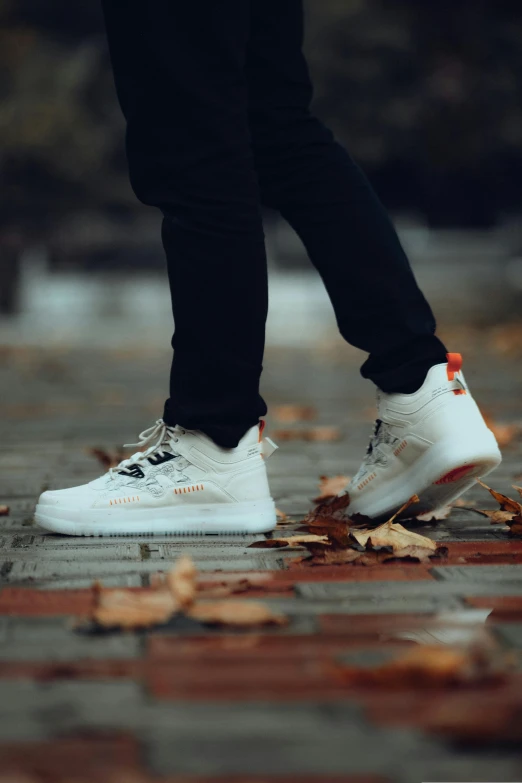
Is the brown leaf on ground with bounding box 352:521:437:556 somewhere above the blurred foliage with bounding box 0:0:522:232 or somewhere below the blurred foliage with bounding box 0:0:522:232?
below

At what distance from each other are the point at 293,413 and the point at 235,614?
3116 mm

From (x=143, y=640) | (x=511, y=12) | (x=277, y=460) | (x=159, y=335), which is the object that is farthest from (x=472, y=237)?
(x=143, y=640)

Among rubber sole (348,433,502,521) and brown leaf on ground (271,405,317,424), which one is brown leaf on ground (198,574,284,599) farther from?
brown leaf on ground (271,405,317,424)

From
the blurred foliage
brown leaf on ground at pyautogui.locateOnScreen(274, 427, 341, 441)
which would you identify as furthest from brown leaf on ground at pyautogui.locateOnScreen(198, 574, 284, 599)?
the blurred foliage

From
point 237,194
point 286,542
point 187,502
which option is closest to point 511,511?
point 286,542

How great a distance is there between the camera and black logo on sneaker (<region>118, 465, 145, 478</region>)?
2322mm

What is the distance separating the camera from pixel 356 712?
4.09ft

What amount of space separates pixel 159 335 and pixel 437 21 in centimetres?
702

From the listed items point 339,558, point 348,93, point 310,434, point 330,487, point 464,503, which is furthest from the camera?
point 348,93

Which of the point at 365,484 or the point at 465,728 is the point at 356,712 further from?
the point at 365,484

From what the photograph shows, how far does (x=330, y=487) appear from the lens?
2.79 metres

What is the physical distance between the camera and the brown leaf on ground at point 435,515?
7.77 feet

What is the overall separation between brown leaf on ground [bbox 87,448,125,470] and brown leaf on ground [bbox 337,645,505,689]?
1.85 metres

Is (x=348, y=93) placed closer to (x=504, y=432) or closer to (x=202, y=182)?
(x=504, y=432)
